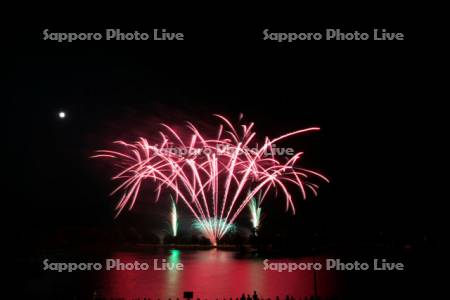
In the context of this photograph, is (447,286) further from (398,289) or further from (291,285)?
(291,285)

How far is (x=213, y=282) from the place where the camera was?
55.1ft

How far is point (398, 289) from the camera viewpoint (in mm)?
15172

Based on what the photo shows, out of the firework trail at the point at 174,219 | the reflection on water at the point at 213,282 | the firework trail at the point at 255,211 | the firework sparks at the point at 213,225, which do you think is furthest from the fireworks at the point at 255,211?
the reflection on water at the point at 213,282

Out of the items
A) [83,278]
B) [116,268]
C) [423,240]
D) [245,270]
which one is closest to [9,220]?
[116,268]

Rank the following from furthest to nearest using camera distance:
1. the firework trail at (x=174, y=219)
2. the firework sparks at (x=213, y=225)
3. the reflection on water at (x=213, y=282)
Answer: the firework trail at (x=174, y=219) < the firework sparks at (x=213, y=225) < the reflection on water at (x=213, y=282)

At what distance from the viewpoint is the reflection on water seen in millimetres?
14695

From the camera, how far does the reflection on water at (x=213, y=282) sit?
14.7 m

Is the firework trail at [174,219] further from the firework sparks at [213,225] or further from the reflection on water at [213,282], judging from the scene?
the reflection on water at [213,282]

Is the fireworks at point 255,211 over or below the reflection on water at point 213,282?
over

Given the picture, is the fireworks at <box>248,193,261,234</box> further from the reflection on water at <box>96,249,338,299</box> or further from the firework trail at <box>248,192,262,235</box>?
the reflection on water at <box>96,249,338,299</box>

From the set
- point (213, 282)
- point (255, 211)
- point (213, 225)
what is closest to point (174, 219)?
point (213, 225)

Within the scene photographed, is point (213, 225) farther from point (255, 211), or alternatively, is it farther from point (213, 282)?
point (213, 282)

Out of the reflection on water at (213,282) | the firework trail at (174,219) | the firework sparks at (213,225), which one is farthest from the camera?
the firework trail at (174,219)

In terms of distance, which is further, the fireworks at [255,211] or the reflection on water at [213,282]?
the fireworks at [255,211]
